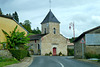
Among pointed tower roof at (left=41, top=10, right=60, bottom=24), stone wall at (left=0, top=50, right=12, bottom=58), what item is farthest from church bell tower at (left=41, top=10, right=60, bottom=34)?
stone wall at (left=0, top=50, right=12, bottom=58)

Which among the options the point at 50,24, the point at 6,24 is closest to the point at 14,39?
the point at 6,24

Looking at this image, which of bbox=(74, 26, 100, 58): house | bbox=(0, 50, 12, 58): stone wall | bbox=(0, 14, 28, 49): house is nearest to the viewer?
bbox=(0, 50, 12, 58): stone wall

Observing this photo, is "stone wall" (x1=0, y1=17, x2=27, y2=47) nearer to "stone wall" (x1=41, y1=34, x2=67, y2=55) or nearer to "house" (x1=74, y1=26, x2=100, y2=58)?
"house" (x1=74, y1=26, x2=100, y2=58)

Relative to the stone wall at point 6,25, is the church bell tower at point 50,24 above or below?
above

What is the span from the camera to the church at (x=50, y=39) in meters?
55.3

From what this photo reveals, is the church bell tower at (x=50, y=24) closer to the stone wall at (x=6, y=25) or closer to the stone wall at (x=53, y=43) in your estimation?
the stone wall at (x=53, y=43)

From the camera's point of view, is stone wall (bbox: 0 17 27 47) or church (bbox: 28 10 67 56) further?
church (bbox: 28 10 67 56)

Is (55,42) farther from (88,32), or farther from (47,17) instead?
(88,32)

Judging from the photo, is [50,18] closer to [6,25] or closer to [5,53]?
[6,25]

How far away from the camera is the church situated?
55344 mm

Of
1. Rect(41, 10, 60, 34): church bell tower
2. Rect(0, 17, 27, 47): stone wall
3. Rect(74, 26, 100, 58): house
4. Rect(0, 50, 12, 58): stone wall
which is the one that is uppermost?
Rect(41, 10, 60, 34): church bell tower

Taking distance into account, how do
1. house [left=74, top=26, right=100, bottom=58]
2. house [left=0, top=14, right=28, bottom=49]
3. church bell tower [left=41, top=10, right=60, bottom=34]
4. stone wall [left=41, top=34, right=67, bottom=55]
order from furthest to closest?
church bell tower [left=41, top=10, right=60, bottom=34] < stone wall [left=41, top=34, right=67, bottom=55] < house [left=74, top=26, right=100, bottom=58] < house [left=0, top=14, right=28, bottom=49]

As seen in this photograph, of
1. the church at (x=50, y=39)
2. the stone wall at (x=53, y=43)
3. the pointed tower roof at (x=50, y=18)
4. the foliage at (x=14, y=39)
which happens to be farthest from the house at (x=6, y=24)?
the pointed tower roof at (x=50, y=18)

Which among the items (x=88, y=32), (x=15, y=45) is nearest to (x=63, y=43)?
(x=88, y=32)
